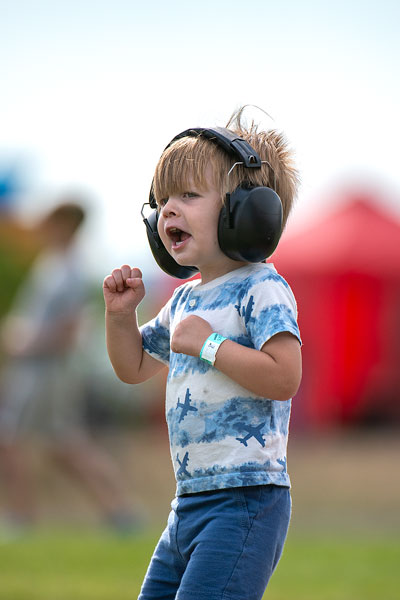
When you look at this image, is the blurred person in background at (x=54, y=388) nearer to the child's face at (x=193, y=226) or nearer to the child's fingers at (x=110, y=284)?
the child's fingers at (x=110, y=284)

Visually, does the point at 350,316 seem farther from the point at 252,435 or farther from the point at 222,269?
the point at 252,435

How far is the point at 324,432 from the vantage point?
13.1m

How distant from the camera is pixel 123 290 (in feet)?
7.97

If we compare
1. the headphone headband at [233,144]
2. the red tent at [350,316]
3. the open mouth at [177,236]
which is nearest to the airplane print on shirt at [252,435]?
the open mouth at [177,236]

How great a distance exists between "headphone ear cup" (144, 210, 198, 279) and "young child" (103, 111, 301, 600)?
0.09 meters

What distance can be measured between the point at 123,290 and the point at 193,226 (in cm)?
33

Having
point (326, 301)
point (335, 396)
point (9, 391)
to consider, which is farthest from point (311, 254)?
point (9, 391)

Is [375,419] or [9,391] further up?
[9,391]

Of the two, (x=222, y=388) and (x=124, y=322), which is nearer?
(x=222, y=388)

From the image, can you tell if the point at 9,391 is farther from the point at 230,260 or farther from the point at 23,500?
the point at 230,260

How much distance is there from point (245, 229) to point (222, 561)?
759 mm

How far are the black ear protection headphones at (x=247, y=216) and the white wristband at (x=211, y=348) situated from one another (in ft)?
0.68

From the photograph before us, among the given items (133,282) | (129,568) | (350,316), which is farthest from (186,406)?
(350,316)

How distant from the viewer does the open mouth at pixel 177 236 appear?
2.25m
